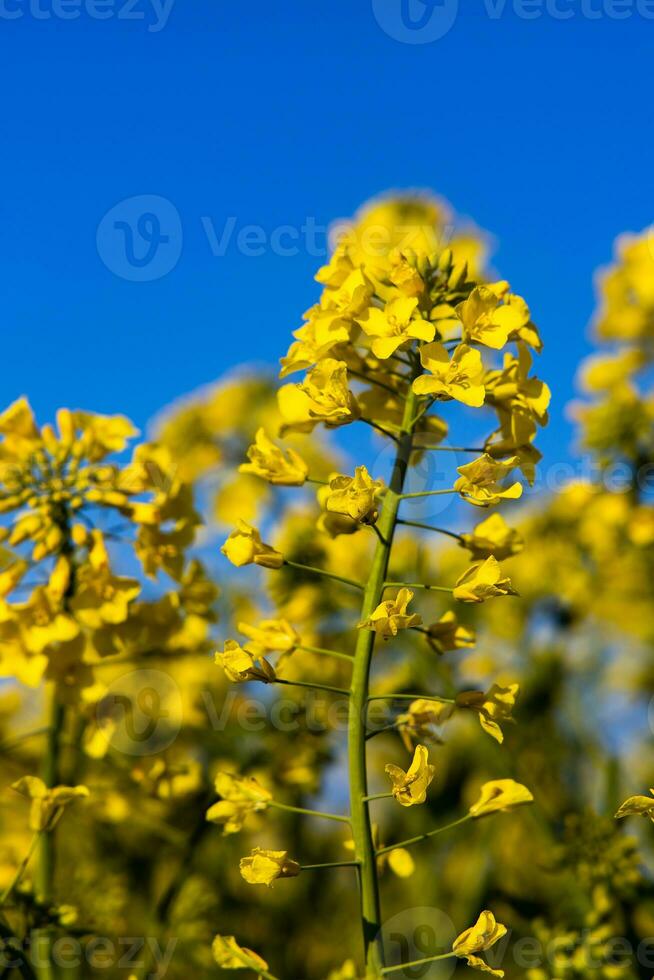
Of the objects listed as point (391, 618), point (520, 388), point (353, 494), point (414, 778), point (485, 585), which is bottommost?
point (414, 778)

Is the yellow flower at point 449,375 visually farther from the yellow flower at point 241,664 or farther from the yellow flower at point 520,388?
the yellow flower at point 241,664

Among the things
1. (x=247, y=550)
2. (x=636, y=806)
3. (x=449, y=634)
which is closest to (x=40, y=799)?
(x=247, y=550)

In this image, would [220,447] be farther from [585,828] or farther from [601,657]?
[585,828]

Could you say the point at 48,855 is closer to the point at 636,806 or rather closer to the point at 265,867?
the point at 265,867

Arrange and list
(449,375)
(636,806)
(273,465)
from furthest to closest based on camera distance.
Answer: (273,465) → (449,375) → (636,806)

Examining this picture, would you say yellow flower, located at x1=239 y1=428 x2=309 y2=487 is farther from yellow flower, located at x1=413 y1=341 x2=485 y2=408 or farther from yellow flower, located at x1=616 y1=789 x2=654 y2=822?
yellow flower, located at x1=616 y1=789 x2=654 y2=822

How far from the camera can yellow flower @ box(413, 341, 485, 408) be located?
1938 mm

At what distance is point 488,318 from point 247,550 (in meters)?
0.70

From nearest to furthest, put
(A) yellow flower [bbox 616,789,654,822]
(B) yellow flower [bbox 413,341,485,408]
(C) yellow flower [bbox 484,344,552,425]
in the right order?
(A) yellow flower [bbox 616,789,654,822] < (B) yellow flower [bbox 413,341,485,408] < (C) yellow flower [bbox 484,344,552,425]

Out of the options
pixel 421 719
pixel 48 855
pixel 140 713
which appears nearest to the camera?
pixel 421 719

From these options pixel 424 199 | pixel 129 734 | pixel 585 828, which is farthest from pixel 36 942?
pixel 424 199

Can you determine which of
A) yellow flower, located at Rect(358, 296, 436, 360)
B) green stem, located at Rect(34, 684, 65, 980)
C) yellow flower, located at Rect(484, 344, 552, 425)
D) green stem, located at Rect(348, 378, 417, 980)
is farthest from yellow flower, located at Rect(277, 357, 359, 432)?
green stem, located at Rect(34, 684, 65, 980)

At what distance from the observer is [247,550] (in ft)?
6.63

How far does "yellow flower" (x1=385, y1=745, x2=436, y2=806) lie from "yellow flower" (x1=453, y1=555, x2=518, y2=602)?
32 centimetres
